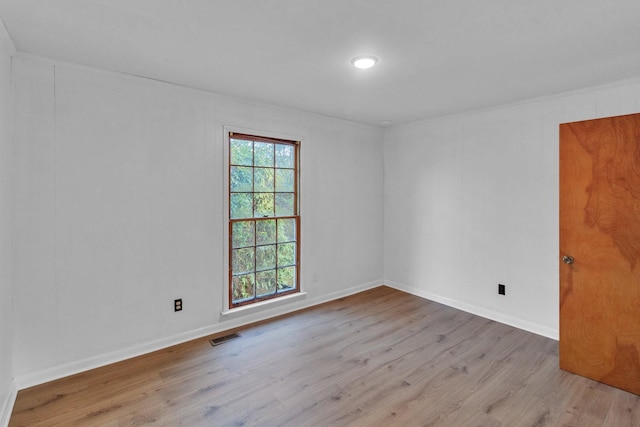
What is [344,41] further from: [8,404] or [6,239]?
[8,404]

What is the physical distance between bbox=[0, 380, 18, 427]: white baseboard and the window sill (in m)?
1.53

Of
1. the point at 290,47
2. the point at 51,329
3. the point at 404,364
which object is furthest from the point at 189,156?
the point at 404,364

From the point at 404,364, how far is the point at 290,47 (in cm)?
255

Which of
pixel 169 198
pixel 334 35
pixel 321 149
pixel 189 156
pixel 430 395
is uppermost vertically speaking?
pixel 334 35

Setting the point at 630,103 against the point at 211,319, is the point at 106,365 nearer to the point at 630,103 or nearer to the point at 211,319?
the point at 211,319

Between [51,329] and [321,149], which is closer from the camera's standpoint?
[51,329]

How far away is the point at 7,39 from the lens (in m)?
2.02

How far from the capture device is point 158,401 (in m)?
2.20

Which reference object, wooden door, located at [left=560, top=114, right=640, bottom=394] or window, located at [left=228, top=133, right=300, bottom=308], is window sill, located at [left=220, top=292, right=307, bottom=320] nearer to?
window, located at [left=228, top=133, right=300, bottom=308]

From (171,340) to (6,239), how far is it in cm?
148

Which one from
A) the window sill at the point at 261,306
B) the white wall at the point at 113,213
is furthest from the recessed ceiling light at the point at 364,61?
the window sill at the point at 261,306

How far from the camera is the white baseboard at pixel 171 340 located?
2.39 meters

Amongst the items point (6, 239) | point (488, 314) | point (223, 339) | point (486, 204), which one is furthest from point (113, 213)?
point (488, 314)

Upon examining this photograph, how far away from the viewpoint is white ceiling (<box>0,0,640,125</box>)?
171cm
